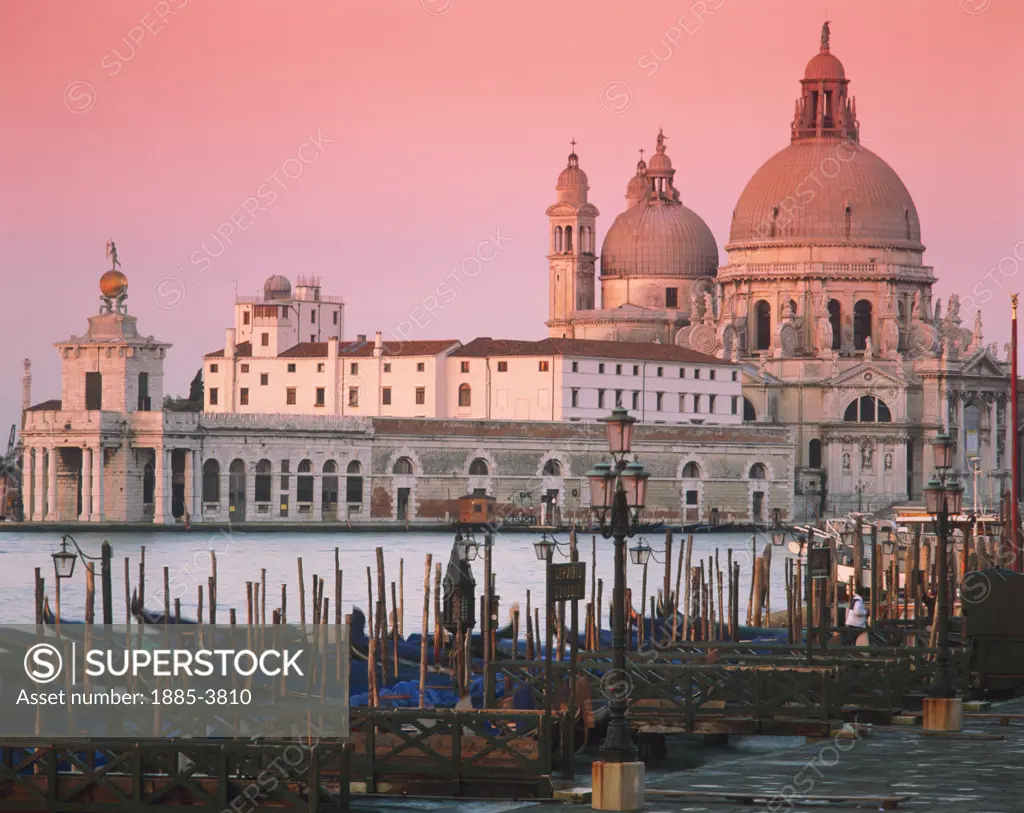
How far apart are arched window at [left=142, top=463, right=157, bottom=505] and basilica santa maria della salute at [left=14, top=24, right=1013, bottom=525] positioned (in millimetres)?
134

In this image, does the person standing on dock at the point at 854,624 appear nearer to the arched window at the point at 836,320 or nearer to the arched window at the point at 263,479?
the arched window at the point at 263,479

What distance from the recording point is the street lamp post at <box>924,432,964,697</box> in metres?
22.3

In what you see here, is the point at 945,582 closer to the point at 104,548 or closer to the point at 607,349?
the point at 104,548

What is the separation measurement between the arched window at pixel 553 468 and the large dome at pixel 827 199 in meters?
18.4

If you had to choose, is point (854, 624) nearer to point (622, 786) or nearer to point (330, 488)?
point (622, 786)

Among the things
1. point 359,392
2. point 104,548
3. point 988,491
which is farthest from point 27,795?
point 988,491

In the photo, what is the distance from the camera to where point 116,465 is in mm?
80625

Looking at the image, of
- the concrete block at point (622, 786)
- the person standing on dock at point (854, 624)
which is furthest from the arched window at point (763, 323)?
the concrete block at point (622, 786)

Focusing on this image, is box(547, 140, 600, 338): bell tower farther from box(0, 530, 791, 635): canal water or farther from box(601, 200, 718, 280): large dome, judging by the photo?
box(0, 530, 791, 635): canal water

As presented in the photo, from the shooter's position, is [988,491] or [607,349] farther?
[988,491]

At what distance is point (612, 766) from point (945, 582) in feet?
23.7

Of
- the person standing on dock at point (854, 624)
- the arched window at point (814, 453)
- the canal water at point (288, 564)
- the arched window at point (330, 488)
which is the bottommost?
the canal water at point (288, 564)

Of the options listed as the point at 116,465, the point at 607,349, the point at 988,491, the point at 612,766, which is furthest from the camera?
the point at 988,491

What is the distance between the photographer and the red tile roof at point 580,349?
8975cm
